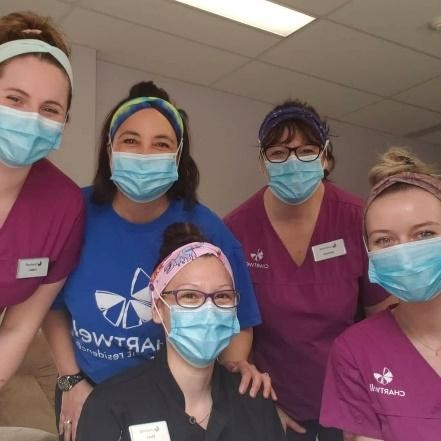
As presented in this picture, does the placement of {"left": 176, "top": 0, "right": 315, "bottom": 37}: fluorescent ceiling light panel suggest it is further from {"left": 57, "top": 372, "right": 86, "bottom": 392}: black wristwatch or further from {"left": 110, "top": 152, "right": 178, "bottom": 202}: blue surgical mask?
{"left": 57, "top": 372, "right": 86, "bottom": 392}: black wristwatch

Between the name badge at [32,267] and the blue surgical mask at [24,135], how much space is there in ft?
0.82

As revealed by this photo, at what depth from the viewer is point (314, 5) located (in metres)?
2.61

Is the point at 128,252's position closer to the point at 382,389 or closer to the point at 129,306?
the point at 129,306

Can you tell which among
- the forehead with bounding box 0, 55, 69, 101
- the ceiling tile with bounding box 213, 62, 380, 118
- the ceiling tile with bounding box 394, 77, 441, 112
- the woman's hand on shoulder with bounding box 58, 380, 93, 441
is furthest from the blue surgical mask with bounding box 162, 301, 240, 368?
the ceiling tile with bounding box 394, 77, 441, 112

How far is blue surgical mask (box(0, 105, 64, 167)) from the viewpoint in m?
1.19

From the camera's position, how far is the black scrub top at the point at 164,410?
120 centimetres

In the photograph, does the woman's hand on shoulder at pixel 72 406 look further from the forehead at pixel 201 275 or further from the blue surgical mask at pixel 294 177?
the blue surgical mask at pixel 294 177

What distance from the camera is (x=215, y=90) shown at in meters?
3.80

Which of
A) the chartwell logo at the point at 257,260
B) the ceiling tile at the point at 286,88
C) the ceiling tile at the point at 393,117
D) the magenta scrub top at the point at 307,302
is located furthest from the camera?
the ceiling tile at the point at 393,117

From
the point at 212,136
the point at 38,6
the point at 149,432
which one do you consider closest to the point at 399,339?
the point at 149,432

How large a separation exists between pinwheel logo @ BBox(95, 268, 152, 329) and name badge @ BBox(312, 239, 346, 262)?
594mm

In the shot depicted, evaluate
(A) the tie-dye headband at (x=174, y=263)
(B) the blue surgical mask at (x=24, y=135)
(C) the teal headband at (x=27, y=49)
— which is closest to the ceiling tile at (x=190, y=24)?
(C) the teal headband at (x=27, y=49)

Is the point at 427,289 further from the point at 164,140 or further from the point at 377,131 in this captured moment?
the point at 377,131

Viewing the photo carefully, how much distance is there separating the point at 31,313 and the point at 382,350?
958mm
